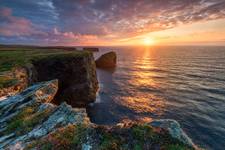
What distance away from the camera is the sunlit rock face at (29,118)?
9802 millimetres

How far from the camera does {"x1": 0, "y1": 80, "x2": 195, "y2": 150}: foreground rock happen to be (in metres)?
8.12

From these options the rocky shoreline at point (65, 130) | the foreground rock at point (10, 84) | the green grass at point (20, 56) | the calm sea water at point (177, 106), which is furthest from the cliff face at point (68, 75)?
the rocky shoreline at point (65, 130)

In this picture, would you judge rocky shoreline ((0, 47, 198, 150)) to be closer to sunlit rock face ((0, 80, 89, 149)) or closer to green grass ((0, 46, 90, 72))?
sunlit rock face ((0, 80, 89, 149))

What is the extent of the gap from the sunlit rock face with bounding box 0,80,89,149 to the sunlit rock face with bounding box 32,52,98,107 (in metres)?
19.5

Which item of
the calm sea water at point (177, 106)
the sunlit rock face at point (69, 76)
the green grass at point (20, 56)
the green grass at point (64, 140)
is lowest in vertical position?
the calm sea water at point (177, 106)

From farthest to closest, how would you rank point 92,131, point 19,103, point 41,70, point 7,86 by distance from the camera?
point 41,70 < point 7,86 < point 19,103 < point 92,131

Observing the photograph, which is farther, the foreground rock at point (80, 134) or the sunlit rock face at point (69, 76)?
the sunlit rock face at point (69, 76)

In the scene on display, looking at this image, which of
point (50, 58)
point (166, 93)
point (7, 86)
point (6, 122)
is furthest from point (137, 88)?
point (6, 122)

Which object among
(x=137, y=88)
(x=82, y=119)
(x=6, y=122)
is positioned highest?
(x=82, y=119)

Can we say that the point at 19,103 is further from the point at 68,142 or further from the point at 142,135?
the point at 142,135

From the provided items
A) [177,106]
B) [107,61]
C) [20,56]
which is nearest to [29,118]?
[20,56]

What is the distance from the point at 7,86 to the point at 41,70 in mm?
15726

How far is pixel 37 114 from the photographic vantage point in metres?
12.2

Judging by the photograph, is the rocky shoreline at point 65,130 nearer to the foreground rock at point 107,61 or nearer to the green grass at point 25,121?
the green grass at point 25,121
